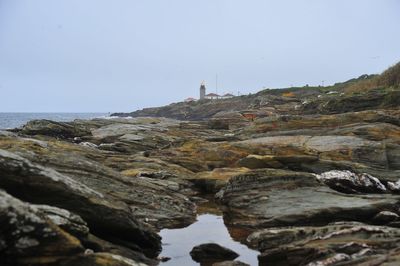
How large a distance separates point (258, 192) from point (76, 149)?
11.3 metres

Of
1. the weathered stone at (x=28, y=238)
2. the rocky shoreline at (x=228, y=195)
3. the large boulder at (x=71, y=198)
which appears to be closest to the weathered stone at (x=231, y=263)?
the rocky shoreline at (x=228, y=195)

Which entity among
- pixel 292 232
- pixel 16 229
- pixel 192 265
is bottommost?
pixel 192 265

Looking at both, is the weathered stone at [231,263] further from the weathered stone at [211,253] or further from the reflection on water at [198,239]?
the weathered stone at [211,253]

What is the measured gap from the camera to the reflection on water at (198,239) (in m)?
11.4

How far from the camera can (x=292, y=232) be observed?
36.7ft

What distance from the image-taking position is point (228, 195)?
16.5 m

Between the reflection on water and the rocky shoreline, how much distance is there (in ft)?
0.99

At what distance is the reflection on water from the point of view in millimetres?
11375

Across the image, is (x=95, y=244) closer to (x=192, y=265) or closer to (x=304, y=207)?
(x=192, y=265)

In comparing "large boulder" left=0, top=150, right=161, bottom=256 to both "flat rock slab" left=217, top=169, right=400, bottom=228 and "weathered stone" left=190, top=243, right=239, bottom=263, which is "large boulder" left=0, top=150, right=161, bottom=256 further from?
"flat rock slab" left=217, top=169, right=400, bottom=228

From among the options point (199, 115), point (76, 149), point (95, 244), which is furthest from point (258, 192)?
point (199, 115)

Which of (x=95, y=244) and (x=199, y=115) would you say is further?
(x=199, y=115)

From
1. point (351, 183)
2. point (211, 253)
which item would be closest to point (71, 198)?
point (211, 253)

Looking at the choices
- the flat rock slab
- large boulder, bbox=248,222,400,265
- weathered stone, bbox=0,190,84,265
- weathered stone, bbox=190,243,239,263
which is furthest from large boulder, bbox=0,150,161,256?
the flat rock slab
